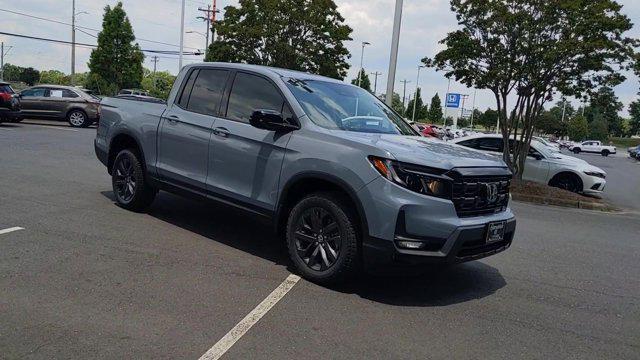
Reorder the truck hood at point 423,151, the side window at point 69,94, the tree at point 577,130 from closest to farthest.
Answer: the truck hood at point 423,151 → the side window at point 69,94 → the tree at point 577,130

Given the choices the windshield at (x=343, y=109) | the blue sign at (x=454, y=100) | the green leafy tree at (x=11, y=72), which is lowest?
the windshield at (x=343, y=109)

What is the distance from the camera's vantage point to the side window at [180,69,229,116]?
6.18m

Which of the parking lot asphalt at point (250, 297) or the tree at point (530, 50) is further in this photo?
the tree at point (530, 50)

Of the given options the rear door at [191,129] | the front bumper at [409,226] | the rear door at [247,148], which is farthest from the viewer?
the rear door at [191,129]

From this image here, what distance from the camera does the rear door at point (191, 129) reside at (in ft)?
20.0

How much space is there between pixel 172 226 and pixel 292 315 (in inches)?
116

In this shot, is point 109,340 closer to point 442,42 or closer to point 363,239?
point 363,239

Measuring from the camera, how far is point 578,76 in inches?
528

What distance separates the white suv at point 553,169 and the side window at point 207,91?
9.12m

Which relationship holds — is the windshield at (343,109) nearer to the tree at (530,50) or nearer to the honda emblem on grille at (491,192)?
the honda emblem on grille at (491,192)

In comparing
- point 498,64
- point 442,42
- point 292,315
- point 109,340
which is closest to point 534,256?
point 292,315

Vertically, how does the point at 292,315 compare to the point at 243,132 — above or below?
below

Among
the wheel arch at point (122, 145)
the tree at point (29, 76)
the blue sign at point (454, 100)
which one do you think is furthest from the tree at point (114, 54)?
the tree at point (29, 76)

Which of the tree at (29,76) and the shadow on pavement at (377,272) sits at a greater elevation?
the tree at (29,76)
